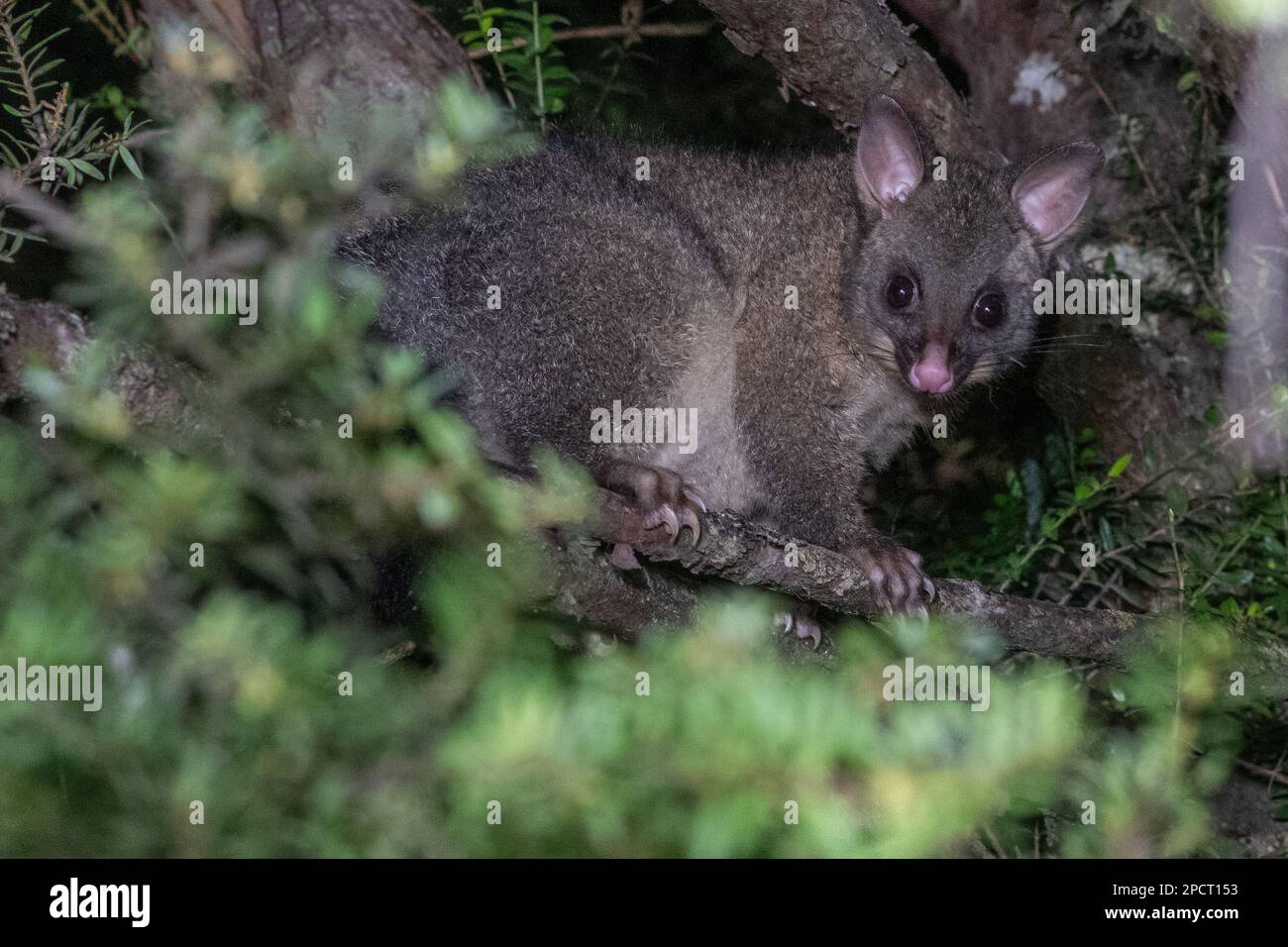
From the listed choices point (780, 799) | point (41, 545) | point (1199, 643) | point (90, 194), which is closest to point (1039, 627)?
point (1199, 643)

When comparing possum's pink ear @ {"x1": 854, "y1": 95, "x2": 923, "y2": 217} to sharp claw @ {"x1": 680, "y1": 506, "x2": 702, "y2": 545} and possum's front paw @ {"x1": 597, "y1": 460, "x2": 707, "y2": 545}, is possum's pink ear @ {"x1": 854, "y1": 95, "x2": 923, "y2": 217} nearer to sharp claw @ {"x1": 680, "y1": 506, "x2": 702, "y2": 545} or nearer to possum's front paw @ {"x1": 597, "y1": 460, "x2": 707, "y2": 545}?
possum's front paw @ {"x1": 597, "y1": 460, "x2": 707, "y2": 545}

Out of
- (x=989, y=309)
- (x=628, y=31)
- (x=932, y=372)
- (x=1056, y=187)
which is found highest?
(x=628, y=31)

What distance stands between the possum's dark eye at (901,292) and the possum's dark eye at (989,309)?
0.25 metres

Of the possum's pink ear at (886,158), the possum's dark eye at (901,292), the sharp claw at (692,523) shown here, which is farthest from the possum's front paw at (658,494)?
the possum's pink ear at (886,158)

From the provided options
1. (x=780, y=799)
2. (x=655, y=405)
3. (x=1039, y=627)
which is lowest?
(x=780, y=799)

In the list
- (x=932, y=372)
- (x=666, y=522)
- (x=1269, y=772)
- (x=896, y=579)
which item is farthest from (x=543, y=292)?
(x=1269, y=772)

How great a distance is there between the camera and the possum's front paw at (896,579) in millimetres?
4078

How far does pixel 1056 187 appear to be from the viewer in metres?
4.70

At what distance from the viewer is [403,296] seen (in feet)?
12.9

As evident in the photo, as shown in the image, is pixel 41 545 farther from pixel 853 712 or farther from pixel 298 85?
pixel 298 85

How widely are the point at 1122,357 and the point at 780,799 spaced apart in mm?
4030

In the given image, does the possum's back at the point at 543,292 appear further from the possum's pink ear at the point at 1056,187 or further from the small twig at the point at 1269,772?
the small twig at the point at 1269,772

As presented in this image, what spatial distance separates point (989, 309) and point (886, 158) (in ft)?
2.25

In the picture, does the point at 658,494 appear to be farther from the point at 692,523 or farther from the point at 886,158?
the point at 886,158
